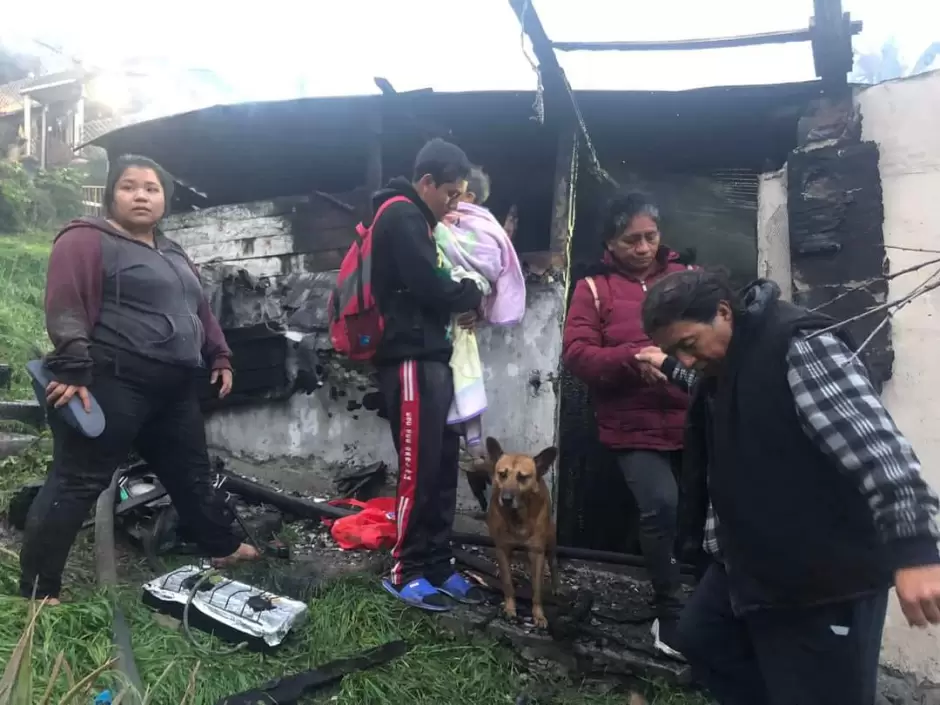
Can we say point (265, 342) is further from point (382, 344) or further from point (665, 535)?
point (665, 535)

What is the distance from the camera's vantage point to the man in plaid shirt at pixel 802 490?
5.59 ft

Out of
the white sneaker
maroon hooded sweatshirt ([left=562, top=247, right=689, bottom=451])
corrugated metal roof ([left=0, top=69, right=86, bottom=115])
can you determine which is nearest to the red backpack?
maroon hooded sweatshirt ([left=562, top=247, right=689, bottom=451])

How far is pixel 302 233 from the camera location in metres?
6.14

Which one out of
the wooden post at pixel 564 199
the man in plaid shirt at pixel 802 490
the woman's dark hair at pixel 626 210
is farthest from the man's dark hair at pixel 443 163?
the man in plaid shirt at pixel 802 490

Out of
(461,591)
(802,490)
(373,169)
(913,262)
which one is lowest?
(461,591)

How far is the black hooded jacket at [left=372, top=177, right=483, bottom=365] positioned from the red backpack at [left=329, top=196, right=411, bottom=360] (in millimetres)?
36

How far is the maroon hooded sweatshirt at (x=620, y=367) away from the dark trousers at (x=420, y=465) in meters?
0.71

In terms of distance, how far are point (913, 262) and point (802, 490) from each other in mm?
2187

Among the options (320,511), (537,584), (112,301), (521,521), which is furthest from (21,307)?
(537,584)

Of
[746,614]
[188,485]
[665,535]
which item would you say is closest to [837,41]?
[665,535]

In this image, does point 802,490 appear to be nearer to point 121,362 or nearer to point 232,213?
point 121,362

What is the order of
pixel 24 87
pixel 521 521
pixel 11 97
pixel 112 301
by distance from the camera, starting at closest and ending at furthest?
pixel 112 301, pixel 521 521, pixel 24 87, pixel 11 97

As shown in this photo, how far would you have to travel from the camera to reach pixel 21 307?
994 cm

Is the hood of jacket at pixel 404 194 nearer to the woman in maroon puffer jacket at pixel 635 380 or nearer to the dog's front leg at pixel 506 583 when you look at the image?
the woman in maroon puffer jacket at pixel 635 380
